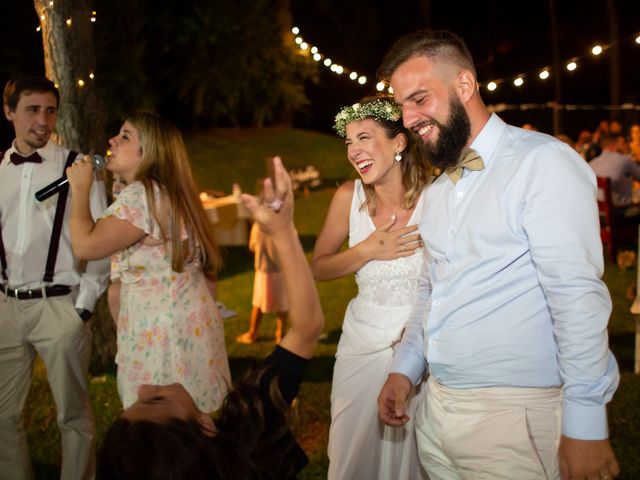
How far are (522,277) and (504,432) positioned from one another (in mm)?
457

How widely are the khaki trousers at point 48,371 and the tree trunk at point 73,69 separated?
2.24 m

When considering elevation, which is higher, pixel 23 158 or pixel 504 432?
pixel 23 158

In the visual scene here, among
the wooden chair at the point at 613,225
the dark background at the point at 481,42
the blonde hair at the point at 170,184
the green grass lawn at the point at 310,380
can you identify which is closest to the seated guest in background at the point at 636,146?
the wooden chair at the point at 613,225

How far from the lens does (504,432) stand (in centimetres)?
206

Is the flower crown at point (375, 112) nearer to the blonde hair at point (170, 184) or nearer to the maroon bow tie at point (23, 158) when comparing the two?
the blonde hair at point (170, 184)

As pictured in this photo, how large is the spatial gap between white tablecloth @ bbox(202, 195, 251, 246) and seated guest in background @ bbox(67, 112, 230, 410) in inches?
288

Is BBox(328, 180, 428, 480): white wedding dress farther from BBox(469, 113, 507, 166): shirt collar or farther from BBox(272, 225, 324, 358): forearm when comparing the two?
BBox(272, 225, 324, 358): forearm

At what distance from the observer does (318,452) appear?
4297 millimetres

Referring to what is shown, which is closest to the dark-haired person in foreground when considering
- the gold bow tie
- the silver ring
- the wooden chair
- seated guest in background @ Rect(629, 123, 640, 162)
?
the silver ring

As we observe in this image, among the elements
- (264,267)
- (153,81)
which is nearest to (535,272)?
(264,267)

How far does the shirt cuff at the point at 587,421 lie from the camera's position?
1859mm

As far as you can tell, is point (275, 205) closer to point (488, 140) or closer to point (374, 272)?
→ point (488, 140)

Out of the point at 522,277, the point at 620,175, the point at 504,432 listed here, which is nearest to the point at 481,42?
the point at 620,175

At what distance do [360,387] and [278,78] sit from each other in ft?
76.1
